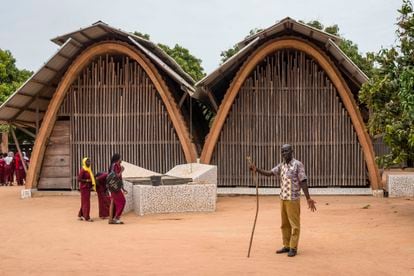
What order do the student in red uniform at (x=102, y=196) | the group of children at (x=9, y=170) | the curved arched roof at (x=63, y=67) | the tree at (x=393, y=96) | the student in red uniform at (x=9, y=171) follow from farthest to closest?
1. the student in red uniform at (x=9, y=171)
2. the group of children at (x=9, y=170)
3. the curved arched roof at (x=63, y=67)
4. the student in red uniform at (x=102, y=196)
5. the tree at (x=393, y=96)

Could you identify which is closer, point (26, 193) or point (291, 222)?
point (291, 222)

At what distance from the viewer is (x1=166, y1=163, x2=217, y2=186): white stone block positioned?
1272cm

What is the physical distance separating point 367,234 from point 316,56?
752cm

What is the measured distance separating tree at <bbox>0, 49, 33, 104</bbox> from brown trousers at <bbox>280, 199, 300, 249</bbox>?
2438 centimetres

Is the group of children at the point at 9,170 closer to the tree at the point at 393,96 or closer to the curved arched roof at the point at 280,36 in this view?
the curved arched roof at the point at 280,36

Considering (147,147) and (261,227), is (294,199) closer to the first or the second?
(261,227)

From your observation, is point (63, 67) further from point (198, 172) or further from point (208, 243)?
point (208, 243)

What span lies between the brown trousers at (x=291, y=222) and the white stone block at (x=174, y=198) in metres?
4.44

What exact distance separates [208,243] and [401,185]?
8525 millimetres

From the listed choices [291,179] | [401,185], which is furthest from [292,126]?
[291,179]

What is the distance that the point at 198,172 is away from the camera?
43.8ft

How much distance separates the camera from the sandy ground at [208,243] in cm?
615

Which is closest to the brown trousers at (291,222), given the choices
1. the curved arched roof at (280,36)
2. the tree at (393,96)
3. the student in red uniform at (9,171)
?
the tree at (393,96)

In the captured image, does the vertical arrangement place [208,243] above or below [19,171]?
below
